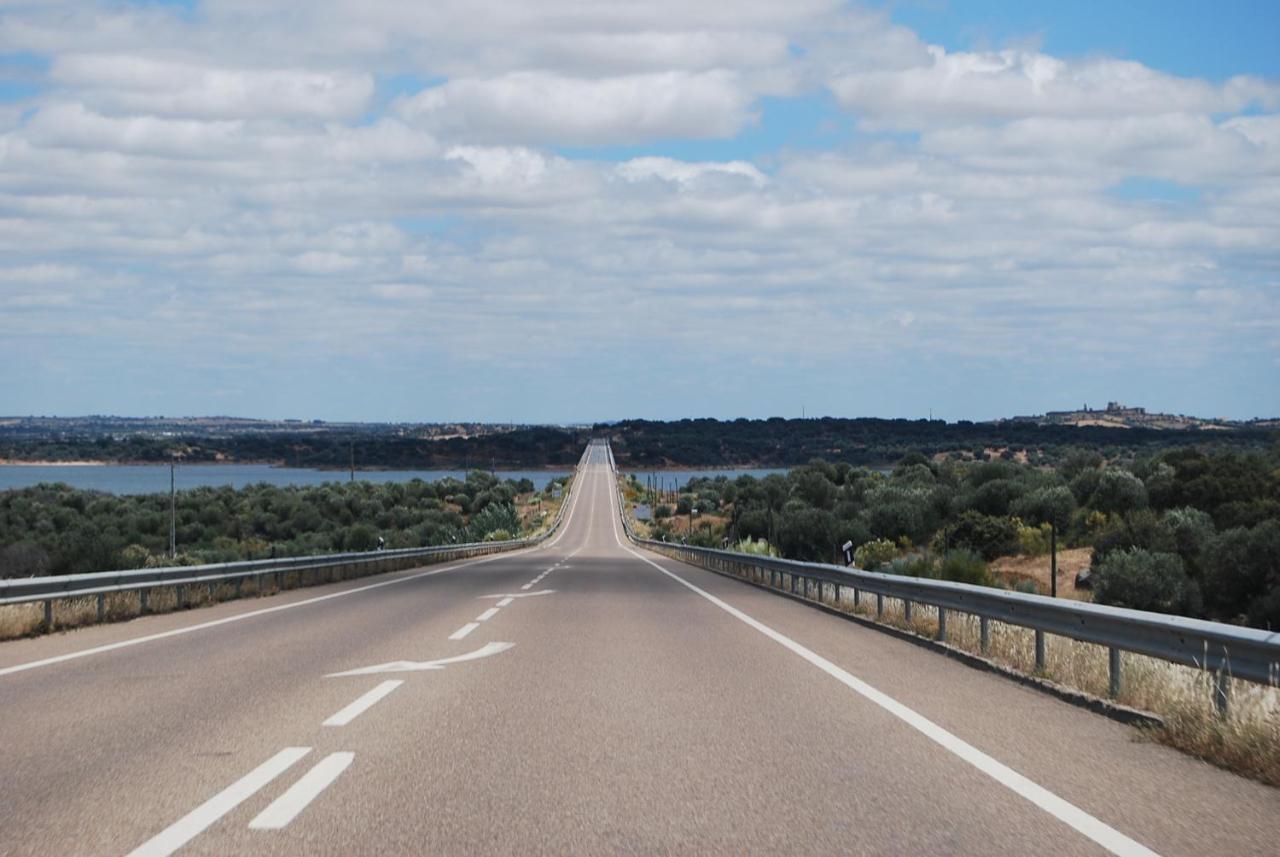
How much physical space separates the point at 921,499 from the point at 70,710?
250ft

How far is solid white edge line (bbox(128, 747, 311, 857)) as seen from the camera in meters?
6.23

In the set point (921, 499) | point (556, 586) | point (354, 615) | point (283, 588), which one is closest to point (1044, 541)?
point (921, 499)

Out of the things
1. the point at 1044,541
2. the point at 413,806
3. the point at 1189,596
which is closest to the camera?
the point at 413,806

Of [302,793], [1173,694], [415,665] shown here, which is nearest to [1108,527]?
[415,665]

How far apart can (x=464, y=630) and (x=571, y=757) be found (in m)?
9.45

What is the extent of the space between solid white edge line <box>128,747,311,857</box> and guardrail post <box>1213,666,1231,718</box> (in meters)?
5.96

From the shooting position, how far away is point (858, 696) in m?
11.5

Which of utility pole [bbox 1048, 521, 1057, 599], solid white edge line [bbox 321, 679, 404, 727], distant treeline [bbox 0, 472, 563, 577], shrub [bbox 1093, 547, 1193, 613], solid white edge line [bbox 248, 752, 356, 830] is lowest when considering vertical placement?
distant treeline [bbox 0, 472, 563, 577]

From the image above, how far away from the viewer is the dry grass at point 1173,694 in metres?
8.35

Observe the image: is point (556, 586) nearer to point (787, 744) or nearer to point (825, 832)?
point (787, 744)

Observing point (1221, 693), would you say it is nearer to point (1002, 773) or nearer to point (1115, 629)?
point (1115, 629)

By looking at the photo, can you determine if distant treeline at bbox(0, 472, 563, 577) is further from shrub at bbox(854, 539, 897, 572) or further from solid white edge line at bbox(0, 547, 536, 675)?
solid white edge line at bbox(0, 547, 536, 675)

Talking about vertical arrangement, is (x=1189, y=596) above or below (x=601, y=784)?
below

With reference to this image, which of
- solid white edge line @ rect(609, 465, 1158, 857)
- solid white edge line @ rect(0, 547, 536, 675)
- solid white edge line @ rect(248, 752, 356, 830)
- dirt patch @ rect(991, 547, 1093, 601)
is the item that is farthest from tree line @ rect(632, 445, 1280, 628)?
solid white edge line @ rect(248, 752, 356, 830)
